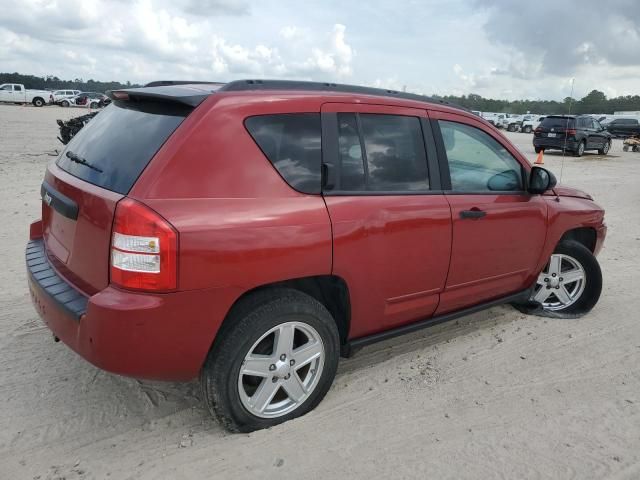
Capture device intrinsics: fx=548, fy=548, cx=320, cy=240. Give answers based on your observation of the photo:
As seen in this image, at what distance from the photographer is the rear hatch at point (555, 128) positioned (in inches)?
852

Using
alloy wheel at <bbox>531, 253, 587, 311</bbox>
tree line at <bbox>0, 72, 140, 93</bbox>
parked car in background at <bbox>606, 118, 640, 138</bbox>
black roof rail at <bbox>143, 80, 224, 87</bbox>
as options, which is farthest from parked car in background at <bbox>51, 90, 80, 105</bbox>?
alloy wheel at <bbox>531, 253, 587, 311</bbox>

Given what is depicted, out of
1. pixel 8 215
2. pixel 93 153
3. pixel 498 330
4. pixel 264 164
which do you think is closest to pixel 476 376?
pixel 498 330

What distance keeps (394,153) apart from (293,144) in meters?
0.73

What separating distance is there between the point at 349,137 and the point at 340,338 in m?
1.17

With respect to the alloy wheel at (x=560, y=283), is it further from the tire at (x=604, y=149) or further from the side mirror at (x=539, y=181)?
the tire at (x=604, y=149)

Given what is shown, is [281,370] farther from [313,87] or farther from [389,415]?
[313,87]

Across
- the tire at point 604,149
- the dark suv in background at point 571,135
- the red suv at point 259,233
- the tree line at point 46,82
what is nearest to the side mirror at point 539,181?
the red suv at point 259,233

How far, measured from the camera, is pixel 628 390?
3.47 meters

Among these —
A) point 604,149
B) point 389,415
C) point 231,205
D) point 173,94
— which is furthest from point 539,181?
point 604,149

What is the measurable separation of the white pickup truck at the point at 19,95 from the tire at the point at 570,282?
47400 millimetres

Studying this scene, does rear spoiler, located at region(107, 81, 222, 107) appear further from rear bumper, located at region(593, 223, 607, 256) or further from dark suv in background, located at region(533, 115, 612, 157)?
dark suv in background, located at region(533, 115, 612, 157)

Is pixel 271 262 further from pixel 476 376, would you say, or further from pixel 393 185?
pixel 476 376

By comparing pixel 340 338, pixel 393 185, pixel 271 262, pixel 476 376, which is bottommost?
pixel 476 376

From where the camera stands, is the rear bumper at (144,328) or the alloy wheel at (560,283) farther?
the alloy wheel at (560,283)
